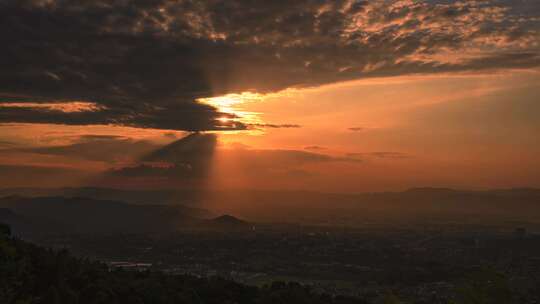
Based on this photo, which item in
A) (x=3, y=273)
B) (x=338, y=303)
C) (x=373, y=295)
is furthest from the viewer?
(x=373, y=295)

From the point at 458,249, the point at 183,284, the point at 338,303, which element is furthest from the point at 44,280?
the point at 458,249

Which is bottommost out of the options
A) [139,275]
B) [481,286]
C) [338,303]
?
[338,303]

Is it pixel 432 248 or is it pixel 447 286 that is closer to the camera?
pixel 447 286

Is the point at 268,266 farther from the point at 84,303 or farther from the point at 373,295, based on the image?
the point at 84,303

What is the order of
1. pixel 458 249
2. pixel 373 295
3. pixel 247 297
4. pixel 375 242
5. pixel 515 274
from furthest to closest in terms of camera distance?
pixel 375 242, pixel 458 249, pixel 515 274, pixel 373 295, pixel 247 297

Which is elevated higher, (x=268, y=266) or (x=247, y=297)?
(x=247, y=297)

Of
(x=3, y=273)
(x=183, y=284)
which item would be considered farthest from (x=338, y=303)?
(x=3, y=273)

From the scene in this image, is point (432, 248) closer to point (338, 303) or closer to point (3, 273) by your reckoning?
point (338, 303)

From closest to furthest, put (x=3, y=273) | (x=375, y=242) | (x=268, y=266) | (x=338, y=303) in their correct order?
(x=3, y=273), (x=338, y=303), (x=268, y=266), (x=375, y=242)

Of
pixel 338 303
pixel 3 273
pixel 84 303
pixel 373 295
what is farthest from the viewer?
pixel 373 295
